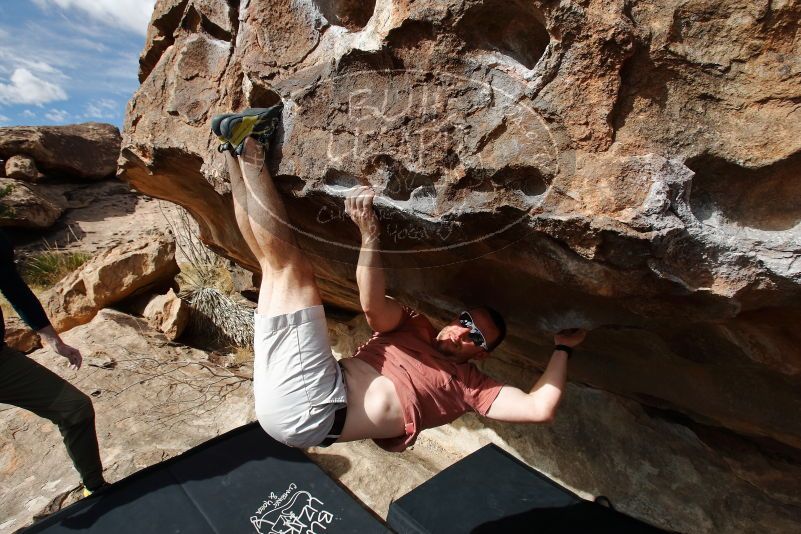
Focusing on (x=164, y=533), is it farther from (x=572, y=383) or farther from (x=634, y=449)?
(x=634, y=449)

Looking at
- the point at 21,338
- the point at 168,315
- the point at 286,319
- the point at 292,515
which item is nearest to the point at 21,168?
the point at 21,338

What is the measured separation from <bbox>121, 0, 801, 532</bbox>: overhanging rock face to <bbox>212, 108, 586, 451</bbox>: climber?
0.09 meters

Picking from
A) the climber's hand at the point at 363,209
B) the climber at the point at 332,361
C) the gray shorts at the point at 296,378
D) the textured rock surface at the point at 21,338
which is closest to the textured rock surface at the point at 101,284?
the textured rock surface at the point at 21,338

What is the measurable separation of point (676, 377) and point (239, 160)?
1.69m

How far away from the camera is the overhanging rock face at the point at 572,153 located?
115 centimetres

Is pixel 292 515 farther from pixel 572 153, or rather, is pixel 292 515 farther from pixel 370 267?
pixel 572 153

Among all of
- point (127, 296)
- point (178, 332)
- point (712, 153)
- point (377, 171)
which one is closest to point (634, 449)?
point (712, 153)

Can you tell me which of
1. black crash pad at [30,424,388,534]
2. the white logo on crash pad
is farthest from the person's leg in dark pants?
the white logo on crash pad

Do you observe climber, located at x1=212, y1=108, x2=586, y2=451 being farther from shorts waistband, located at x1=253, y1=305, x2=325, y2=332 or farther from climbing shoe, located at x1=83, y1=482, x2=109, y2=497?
climbing shoe, located at x1=83, y1=482, x2=109, y2=497

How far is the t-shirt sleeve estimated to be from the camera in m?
1.73

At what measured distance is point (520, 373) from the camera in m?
2.47

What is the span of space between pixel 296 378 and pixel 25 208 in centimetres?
667

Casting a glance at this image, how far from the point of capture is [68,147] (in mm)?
7883

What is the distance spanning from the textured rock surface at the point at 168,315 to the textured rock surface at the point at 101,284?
0.88ft
